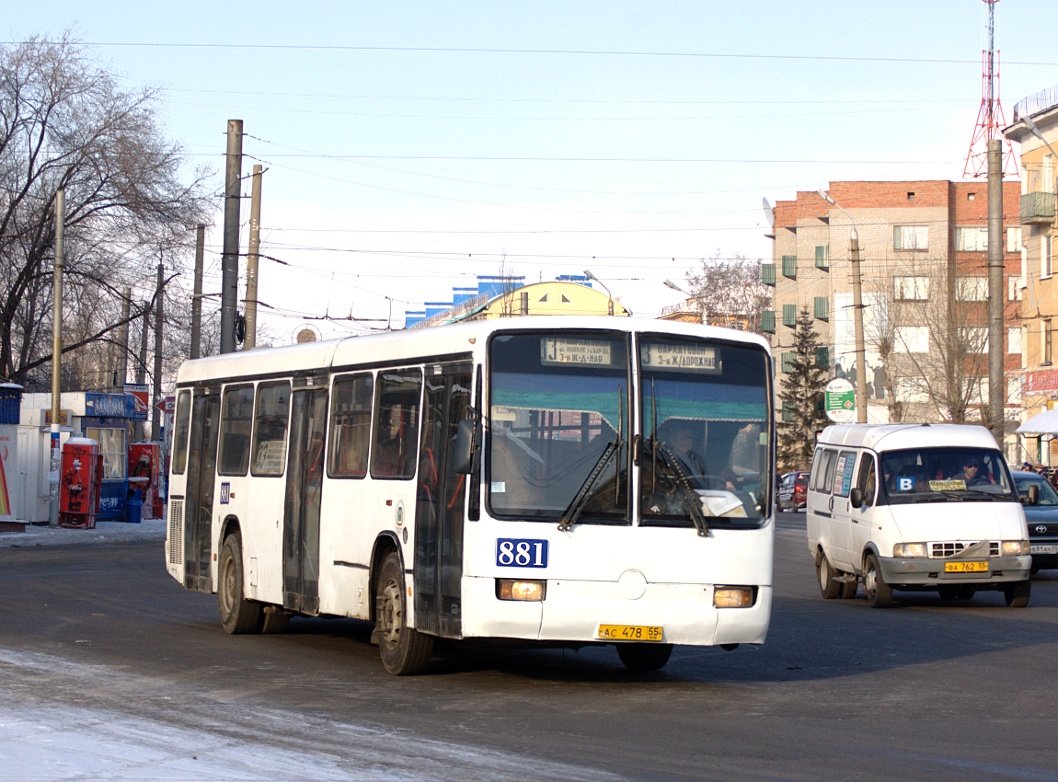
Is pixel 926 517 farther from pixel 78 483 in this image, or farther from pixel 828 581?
pixel 78 483

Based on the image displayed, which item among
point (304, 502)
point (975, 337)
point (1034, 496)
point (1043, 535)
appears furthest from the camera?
point (975, 337)

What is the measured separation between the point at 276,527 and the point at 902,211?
7896 cm

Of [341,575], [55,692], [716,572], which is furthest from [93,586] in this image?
[716,572]

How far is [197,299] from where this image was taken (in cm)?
4416

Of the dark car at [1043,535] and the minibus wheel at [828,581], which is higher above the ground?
the dark car at [1043,535]

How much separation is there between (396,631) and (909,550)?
938 centimetres

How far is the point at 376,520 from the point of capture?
12992 millimetres

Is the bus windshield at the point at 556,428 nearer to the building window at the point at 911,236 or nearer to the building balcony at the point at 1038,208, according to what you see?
the building balcony at the point at 1038,208

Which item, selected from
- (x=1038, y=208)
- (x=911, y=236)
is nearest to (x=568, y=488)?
(x=1038, y=208)

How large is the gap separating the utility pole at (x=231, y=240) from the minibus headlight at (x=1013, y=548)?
18586 millimetres

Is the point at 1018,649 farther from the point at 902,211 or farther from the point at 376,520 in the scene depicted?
the point at 902,211

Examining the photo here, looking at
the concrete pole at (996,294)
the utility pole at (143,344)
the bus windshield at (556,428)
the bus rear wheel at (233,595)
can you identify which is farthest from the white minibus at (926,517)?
the utility pole at (143,344)

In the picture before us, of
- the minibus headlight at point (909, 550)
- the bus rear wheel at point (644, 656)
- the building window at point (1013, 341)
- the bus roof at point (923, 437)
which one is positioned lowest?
the bus rear wheel at point (644, 656)

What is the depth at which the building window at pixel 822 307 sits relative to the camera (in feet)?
314
